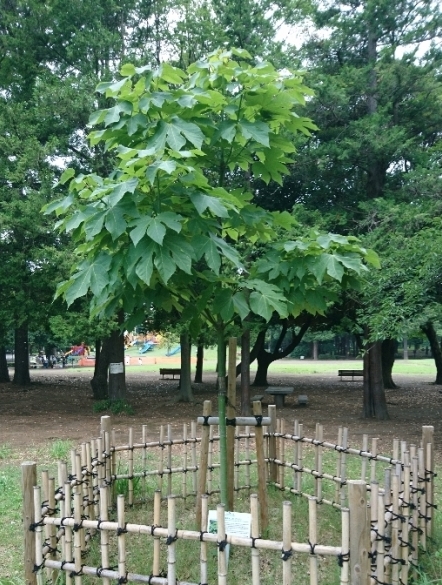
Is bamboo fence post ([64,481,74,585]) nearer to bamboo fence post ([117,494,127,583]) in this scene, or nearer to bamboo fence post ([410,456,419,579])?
bamboo fence post ([117,494,127,583])

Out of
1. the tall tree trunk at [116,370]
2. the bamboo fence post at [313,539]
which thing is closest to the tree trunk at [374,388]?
the tall tree trunk at [116,370]

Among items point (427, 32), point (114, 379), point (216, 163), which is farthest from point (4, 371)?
point (216, 163)

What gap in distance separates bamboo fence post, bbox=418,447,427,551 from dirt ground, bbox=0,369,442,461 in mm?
5124

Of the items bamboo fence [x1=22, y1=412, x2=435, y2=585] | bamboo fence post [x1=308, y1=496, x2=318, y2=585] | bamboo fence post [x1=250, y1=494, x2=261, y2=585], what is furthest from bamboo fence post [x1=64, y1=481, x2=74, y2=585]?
bamboo fence post [x1=308, y1=496, x2=318, y2=585]

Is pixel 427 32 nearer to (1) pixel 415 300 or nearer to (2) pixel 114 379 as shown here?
(1) pixel 415 300

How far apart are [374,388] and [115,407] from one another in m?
6.76

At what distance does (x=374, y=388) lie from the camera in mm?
14484

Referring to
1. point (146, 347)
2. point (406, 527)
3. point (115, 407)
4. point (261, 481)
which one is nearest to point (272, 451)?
point (261, 481)

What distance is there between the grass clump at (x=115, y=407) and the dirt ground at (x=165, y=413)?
289mm

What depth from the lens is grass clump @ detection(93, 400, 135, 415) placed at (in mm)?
15414

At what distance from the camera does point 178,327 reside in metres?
14.7

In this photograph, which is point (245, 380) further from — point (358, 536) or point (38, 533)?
point (358, 536)

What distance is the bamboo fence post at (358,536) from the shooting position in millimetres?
3182

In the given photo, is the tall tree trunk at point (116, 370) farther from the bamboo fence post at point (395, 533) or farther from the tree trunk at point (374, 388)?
the bamboo fence post at point (395, 533)
